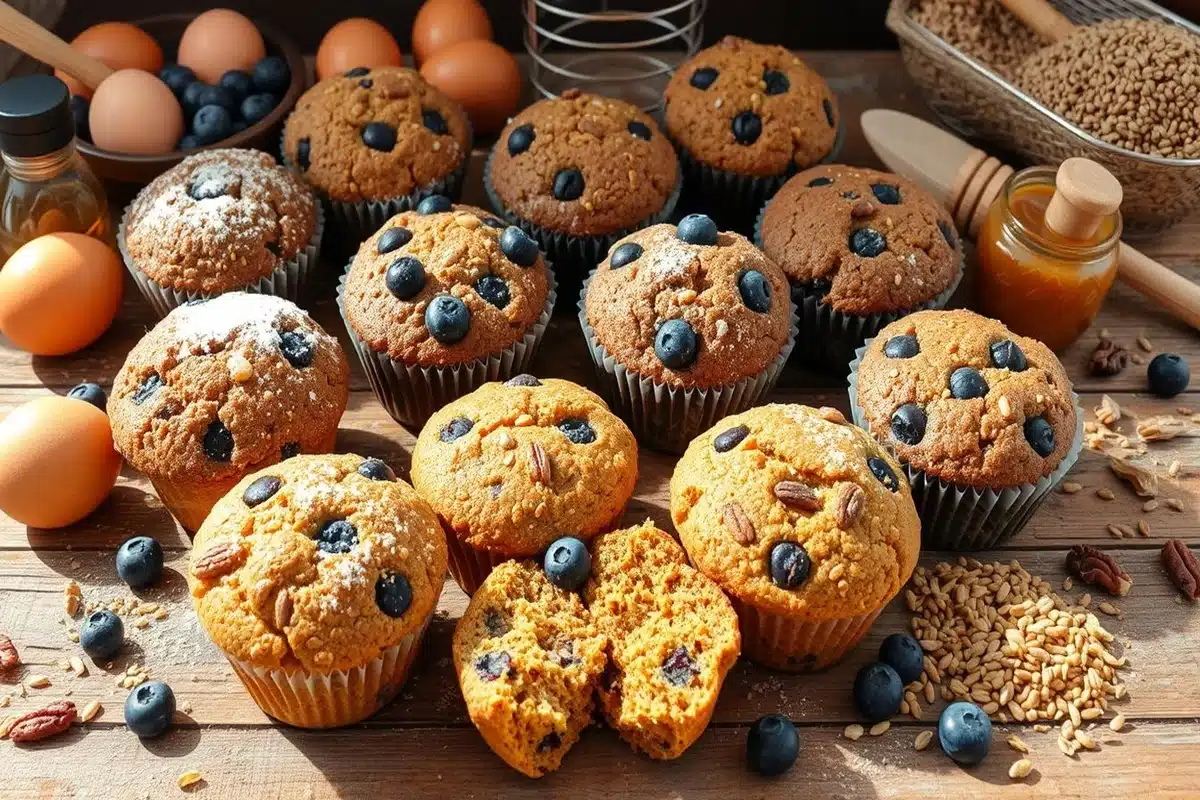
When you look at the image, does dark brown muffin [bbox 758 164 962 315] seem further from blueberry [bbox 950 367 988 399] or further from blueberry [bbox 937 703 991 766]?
blueberry [bbox 937 703 991 766]

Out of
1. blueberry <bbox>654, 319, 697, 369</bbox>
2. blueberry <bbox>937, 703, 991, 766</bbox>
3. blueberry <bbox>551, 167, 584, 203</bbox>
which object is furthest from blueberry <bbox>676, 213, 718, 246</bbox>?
blueberry <bbox>937, 703, 991, 766</bbox>

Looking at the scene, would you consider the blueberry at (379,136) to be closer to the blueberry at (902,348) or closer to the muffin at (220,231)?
the muffin at (220,231)

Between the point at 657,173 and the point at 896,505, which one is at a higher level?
the point at 657,173

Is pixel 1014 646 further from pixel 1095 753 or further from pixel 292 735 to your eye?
pixel 292 735

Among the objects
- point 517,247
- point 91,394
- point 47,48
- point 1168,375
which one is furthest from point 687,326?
point 47,48

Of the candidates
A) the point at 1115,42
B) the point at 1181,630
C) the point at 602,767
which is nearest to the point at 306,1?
the point at 1115,42

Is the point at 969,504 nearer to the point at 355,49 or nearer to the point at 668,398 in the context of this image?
the point at 668,398
